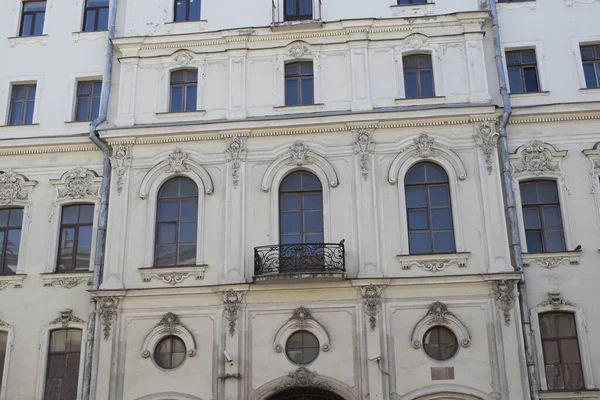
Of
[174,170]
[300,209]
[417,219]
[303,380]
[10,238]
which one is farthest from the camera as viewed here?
[10,238]

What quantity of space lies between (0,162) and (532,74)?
16.6 metres

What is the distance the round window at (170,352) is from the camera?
18.4 m

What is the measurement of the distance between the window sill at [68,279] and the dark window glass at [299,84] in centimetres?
769

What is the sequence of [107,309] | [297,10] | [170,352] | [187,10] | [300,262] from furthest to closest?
[187,10] < [297,10] < [107,309] < [170,352] < [300,262]

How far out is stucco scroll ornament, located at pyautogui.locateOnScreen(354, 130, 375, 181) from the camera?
19.5 metres

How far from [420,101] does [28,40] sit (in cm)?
1307

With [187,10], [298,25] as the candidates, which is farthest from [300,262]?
[187,10]

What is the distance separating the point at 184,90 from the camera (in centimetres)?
2139

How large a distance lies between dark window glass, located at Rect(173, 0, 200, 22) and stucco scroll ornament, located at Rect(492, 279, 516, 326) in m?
12.5

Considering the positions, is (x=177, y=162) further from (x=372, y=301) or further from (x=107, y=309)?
(x=372, y=301)

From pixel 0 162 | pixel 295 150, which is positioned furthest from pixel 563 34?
pixel 0 162

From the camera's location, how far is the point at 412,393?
17328 millimetres

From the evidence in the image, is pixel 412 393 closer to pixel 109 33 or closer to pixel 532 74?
pixel 532 74

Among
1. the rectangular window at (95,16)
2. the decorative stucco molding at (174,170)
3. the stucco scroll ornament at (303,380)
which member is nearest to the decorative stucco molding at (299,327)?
the stucco scroll ornament at (303,380)
